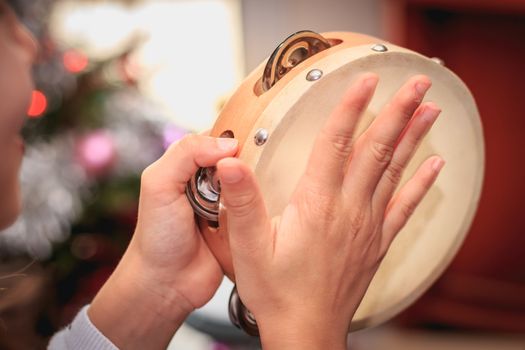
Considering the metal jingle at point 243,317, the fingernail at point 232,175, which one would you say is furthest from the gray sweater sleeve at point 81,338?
the fingernail at point 232,175

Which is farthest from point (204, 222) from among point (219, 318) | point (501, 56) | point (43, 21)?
point (501, 56)

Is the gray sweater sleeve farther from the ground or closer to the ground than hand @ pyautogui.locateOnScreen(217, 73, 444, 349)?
closer to the ground

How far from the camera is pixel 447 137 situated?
0.98 metres

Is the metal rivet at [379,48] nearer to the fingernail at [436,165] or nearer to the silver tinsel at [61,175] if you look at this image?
the fingernail at [436,165]

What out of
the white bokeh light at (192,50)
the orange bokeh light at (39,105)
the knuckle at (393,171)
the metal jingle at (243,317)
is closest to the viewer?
the knuckle at (393,171)

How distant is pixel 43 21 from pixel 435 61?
1.41 metres

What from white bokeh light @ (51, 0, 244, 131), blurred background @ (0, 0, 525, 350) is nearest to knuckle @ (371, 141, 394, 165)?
blurred background @ (0, 0, 525, 350)

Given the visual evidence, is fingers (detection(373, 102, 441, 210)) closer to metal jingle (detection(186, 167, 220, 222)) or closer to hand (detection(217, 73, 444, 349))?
hand (detection(217, 73, 444, 349))

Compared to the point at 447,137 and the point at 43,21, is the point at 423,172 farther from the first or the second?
the point at 43,21

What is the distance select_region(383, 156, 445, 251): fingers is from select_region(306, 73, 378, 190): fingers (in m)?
0.13

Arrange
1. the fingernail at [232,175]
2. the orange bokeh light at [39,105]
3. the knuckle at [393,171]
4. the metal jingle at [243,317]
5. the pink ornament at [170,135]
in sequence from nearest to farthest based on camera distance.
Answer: the fingernail at [232,175]
the knuckle at [393,171]
the metal jingle at [243,317]
the orange bokeh light at [39,105]
the pink ornament at [170,135]

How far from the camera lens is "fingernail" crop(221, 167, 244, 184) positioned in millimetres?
722

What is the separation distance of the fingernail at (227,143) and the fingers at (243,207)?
73mm

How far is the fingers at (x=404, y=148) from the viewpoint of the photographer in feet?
2.68
